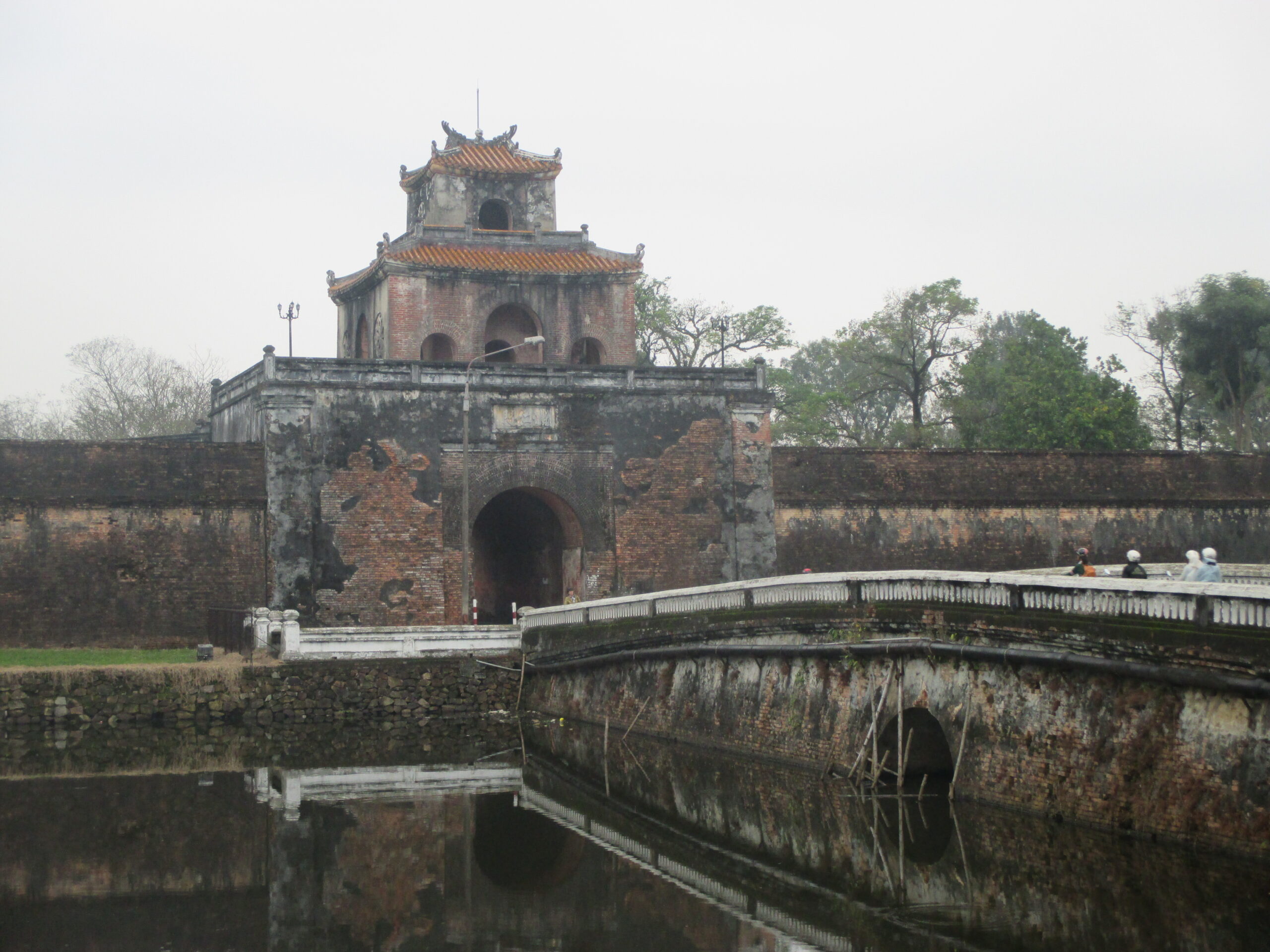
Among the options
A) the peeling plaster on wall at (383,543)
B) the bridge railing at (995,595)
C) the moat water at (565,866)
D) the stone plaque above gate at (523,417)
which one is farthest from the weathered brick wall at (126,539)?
the bridge railing at (995,595)

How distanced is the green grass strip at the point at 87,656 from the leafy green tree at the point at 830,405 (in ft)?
61.0

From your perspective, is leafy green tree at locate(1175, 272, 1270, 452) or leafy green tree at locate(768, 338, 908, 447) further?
leafy green tree at locate(768, 338, 908, 447)

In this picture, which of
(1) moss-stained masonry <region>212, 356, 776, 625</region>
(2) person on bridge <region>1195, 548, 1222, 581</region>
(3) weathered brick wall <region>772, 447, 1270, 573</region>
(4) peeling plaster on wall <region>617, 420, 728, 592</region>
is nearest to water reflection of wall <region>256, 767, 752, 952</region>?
(2) person on bridge <region>1195, 548, 1222, 581</region>

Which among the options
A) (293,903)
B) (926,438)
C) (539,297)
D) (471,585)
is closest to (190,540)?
(471,585)

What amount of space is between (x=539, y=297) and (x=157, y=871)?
739 inches

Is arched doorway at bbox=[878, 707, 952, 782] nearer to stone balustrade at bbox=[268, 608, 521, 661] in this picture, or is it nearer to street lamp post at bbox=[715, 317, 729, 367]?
stone balustrade at bbox=[268, 608, 521, 661]

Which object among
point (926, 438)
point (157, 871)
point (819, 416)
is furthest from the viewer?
point (819, 416)

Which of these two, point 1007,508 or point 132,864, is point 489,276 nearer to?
point 1007,508

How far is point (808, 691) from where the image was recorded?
1745 cm

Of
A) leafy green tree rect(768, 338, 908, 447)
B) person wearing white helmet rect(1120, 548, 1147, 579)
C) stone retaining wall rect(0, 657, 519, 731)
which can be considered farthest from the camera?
leafy green tree rect(768, 338, 908, 447)

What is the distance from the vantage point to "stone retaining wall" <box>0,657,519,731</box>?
22391 mm

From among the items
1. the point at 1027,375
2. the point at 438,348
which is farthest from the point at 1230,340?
the point at 438,348

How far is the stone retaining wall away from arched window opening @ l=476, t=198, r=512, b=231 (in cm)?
1127

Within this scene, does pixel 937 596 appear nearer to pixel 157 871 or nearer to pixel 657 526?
pixel 157 871
